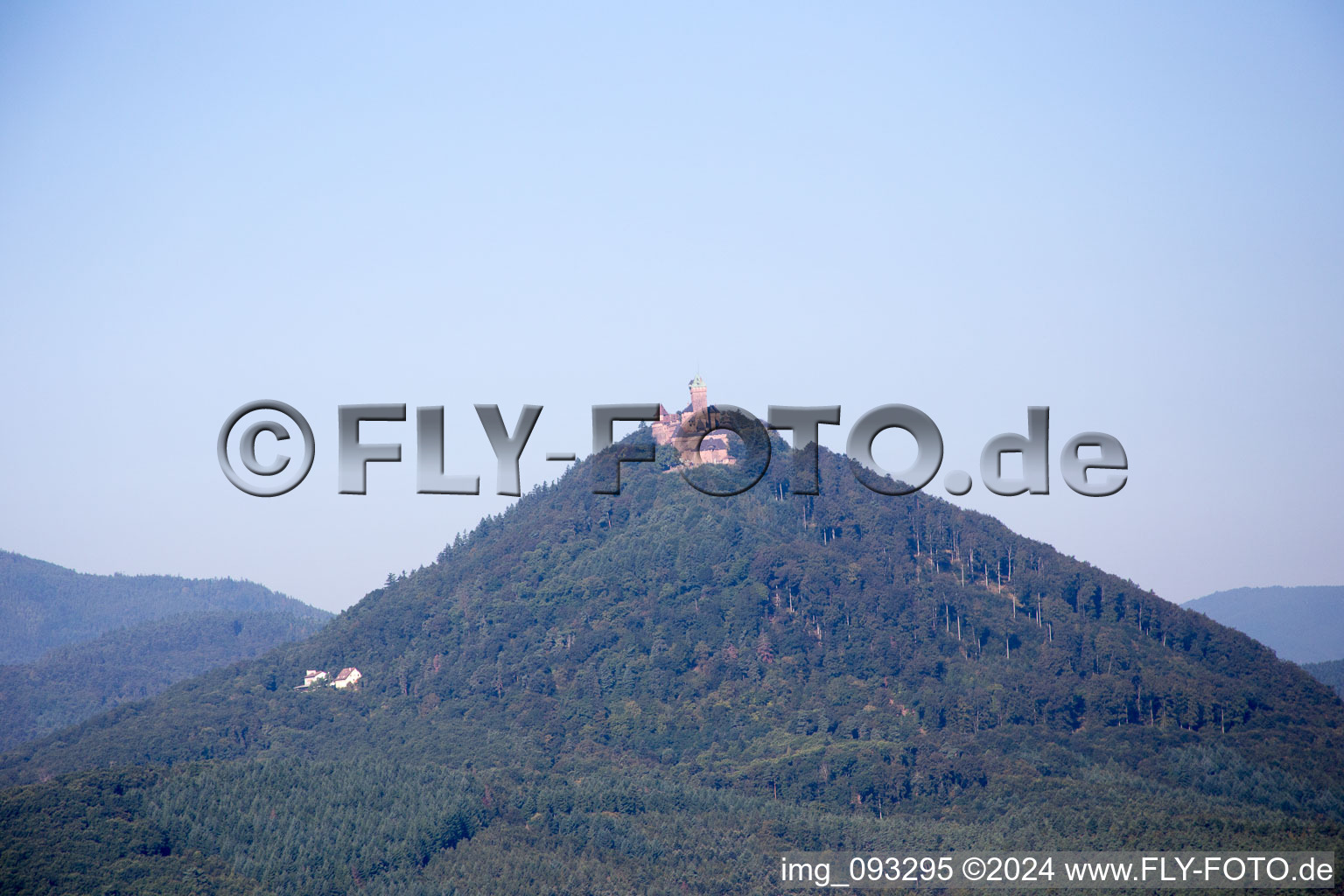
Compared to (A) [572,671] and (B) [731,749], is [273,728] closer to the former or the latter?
(A) [572,671]

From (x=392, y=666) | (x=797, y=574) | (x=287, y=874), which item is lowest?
(x=287, y=874)

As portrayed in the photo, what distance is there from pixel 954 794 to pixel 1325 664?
263ft

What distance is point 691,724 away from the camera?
89.0 metres

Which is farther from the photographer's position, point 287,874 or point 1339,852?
point 287,874

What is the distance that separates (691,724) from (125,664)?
91.6m

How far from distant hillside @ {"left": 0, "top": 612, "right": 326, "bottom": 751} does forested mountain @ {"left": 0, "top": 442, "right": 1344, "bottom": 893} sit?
115 ft

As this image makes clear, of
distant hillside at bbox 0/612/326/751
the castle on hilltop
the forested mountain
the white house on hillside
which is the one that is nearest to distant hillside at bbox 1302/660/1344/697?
the forested mountain

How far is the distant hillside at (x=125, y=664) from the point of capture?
13962cm

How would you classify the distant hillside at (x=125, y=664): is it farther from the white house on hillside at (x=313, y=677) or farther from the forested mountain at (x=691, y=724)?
the white house on hillside at (x=313, y=677)

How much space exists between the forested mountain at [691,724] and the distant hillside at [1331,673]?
105ft

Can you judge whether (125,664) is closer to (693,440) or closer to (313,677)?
(313,677)

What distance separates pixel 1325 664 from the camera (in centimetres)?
13625

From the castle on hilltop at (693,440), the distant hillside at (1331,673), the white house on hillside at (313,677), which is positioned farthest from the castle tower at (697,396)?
the distant hillside at (1331,673)

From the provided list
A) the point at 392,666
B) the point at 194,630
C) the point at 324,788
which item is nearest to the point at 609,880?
the point at 324,788
